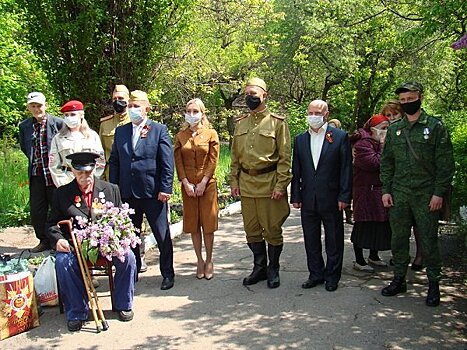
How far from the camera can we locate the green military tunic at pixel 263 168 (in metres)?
5.16

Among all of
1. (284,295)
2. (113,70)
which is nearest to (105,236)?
(284,295)

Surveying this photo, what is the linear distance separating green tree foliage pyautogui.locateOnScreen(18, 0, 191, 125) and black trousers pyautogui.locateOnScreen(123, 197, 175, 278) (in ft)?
7.68

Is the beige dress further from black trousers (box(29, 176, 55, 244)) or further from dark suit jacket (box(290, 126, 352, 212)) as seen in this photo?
black trousers (box(29, 176, 55, 244))

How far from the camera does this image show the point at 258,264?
18.1ft

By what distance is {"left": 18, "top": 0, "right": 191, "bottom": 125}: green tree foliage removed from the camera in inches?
268

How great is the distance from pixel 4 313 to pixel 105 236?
103cm

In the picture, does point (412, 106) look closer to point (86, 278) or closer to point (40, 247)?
point (86, 278)

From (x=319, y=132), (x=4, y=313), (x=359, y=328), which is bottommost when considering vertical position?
(x=359, y=328)

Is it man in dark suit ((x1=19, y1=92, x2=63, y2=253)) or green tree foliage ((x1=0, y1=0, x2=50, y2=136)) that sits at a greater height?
green tree foliage ((x1=0, y1=0, x2=50, y2=136))

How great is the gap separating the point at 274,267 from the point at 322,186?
1.04m

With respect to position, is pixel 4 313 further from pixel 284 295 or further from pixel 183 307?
pixel 284 295

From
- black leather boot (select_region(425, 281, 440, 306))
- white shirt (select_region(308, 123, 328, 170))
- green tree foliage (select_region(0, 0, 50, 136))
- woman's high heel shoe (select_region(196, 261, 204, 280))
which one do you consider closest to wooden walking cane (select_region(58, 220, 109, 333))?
woman's high heel shoe (select_region(196, 261, 204, 280))

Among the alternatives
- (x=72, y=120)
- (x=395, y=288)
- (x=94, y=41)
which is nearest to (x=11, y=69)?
(x=94, y=41)

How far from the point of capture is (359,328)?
4230 mm
